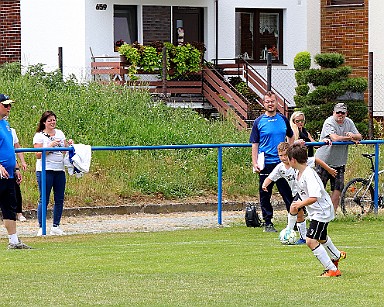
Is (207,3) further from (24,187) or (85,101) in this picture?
(24,187)

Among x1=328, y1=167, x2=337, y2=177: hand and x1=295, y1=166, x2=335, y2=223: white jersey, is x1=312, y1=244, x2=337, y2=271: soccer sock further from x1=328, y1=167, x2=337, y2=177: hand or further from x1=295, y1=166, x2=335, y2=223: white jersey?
x1=328, y1=167, x2=337, y2=177: hand

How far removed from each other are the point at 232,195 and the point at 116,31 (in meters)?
11.2

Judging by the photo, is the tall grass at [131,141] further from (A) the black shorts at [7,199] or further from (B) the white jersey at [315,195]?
(B) the white jersey at [315,195]

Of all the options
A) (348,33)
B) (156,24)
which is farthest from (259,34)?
(156,24)

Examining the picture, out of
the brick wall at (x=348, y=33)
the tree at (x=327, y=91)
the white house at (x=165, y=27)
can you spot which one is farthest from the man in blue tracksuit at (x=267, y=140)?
the brick wall at (x=348, y=33)

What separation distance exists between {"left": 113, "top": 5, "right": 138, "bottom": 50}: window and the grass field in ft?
52.3

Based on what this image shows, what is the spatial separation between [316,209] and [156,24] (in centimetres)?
2132

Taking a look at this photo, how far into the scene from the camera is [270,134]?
54.6 feet

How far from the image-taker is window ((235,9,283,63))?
34.8 metres

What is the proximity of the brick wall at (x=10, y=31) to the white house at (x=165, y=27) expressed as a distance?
1.09ft

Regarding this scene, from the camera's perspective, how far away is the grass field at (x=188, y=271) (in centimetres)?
1036

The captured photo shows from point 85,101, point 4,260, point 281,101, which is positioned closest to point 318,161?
point 4,260

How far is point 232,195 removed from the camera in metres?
22.5

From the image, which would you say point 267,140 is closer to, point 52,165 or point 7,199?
point 52,165
